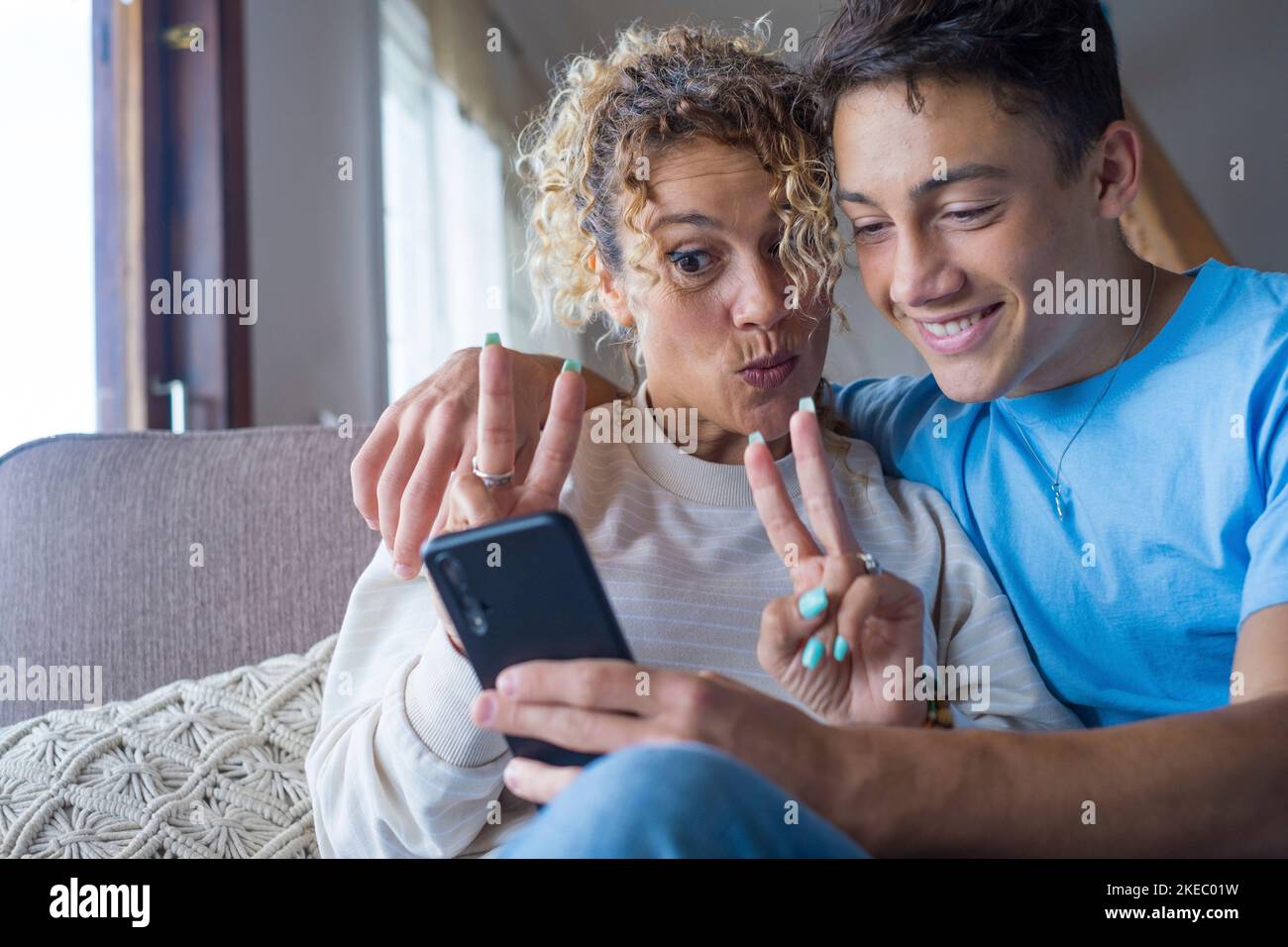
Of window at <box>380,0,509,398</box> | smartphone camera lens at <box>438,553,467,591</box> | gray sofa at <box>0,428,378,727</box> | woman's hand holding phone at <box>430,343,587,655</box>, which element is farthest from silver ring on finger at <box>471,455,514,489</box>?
window at <box>380,0,509,398</box>

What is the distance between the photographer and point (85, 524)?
1.43m

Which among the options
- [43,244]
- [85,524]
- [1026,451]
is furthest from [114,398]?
[1026,451]

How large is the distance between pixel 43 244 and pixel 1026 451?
2160 millimetres

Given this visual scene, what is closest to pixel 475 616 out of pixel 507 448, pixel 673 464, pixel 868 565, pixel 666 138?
pixel 507 448

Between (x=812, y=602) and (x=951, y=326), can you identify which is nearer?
(x=812, y=602)

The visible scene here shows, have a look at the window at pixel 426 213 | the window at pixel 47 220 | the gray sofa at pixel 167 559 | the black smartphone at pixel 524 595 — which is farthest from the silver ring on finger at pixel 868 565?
the window at pixel 426 213

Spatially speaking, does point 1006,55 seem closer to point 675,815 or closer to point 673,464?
point 673,464

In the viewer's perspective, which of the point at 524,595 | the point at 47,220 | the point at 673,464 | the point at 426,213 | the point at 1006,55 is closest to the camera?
the point at 524,595

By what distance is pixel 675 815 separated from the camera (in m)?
0.56

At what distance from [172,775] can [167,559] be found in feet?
1.31

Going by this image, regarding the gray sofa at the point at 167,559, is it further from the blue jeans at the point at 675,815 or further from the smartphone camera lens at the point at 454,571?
the blue jeans at the point at 675,815

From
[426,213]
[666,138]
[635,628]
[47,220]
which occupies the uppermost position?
[426,213]
